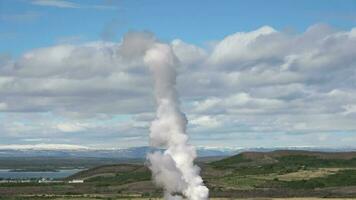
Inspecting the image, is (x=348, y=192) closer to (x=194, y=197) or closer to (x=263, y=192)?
(x=263, y=192)

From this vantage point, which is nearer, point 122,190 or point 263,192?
point 263,192

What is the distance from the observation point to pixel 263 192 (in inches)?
6983

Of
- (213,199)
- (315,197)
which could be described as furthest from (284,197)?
(213,199)

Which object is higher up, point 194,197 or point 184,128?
point 184,128

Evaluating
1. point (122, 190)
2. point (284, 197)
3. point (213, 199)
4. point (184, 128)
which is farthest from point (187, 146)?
point (122, 190)

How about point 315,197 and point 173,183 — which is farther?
point 315,197

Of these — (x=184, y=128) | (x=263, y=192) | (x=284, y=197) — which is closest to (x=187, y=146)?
(x=184, y=128)

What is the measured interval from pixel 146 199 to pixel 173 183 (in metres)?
63.8

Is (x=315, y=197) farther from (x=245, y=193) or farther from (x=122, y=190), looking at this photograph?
(x=122, y=190)

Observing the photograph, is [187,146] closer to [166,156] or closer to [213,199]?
[166,156]

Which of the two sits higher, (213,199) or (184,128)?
(184,128)

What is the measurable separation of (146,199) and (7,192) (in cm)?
5202

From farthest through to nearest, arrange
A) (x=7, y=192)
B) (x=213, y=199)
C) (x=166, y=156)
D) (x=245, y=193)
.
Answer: (x=7, y=192), (x=245, y=193), (x=213, y=199), (x=166, y=156)

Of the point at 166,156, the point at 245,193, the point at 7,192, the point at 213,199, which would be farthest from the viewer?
the point at 7,192
